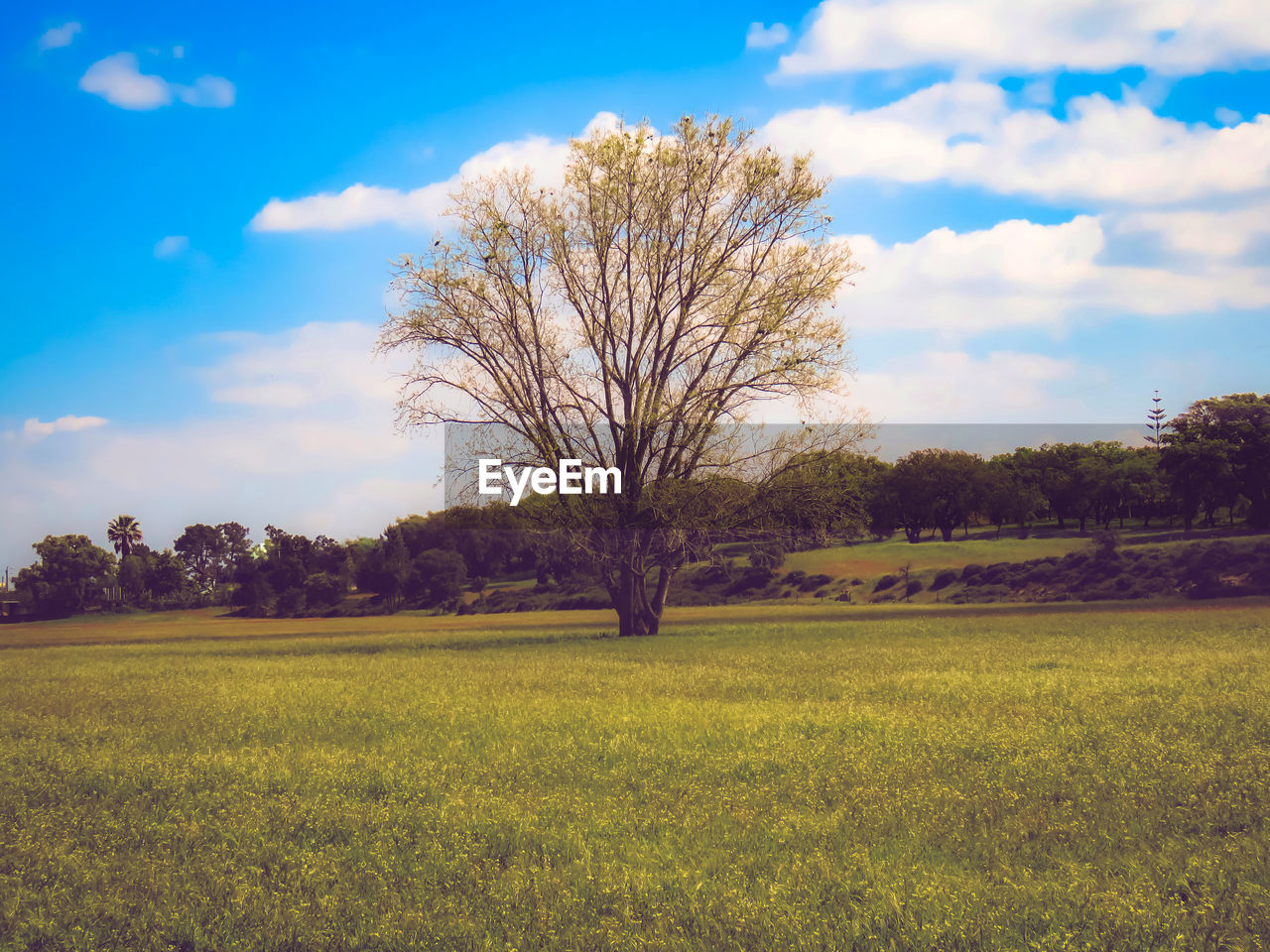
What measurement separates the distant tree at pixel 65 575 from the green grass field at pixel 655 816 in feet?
362

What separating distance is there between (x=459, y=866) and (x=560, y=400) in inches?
1254

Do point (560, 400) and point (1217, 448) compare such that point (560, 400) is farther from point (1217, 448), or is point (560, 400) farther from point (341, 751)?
point (1217, 448)

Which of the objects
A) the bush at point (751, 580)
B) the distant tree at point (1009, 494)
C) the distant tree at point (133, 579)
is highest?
the distant tree at point (1009, 494)

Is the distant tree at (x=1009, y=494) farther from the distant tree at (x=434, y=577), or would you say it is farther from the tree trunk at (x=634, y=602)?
the tree trunk at (x=634, y=602)

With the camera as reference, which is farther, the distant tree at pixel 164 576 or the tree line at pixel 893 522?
the distant tree at pixel 164 576

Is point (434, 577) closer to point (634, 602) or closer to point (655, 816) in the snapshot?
point (634, 602)

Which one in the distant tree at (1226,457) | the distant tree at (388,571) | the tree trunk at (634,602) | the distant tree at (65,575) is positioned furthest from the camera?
the distant tree at (65,575)

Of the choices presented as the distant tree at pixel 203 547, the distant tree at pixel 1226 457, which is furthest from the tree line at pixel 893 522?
the distant tree at pixel 203 547

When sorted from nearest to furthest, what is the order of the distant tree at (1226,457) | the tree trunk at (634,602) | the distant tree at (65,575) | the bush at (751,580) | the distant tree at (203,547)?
the tree trunk at (634,602)
the distant tree at (1226,457)
the bush at (751,580)
the distant tree at (65,575)
the distant tree at (203,547)

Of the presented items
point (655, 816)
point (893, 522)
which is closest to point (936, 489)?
point (893, 522)

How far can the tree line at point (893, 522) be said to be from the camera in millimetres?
87125

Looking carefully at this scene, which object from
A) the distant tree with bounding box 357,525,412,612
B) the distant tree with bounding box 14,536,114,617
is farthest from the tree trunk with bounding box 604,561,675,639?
the distant tree with bounding box 14,536,114,617

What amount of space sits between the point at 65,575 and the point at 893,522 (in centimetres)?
10788

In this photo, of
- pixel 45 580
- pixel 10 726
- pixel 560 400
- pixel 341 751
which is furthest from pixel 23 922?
pixel 45 580
